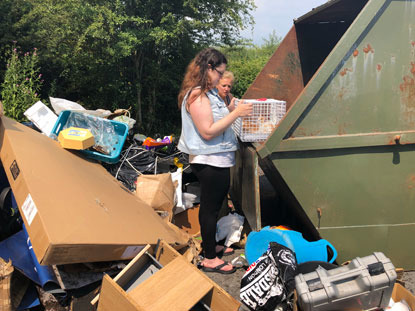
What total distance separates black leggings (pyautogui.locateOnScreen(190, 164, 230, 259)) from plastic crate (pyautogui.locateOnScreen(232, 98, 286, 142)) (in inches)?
16.7

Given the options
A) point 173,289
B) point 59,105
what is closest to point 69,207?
point 173,289

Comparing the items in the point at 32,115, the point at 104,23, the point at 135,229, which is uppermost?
the point at 104,23

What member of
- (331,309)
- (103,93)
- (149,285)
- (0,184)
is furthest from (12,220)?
(103,93)

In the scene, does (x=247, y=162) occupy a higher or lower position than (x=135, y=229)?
higher

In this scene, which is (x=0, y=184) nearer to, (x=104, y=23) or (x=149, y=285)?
(x=149, y=285)

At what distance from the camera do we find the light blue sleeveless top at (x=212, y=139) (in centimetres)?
263

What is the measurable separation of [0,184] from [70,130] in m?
0.69

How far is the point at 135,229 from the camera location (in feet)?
7.93

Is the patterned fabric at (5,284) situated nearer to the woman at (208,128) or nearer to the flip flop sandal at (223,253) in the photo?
the woman at (208,128)

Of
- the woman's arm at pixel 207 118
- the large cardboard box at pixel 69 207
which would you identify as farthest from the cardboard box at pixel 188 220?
the woman's arm at pixel 207 118

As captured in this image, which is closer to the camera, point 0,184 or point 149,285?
point 149,285

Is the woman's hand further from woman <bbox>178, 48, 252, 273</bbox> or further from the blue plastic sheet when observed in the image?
the blue plastic sheet

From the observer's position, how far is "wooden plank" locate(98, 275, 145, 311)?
1.87 meters

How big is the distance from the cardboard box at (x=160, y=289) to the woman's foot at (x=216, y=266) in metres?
0.63
